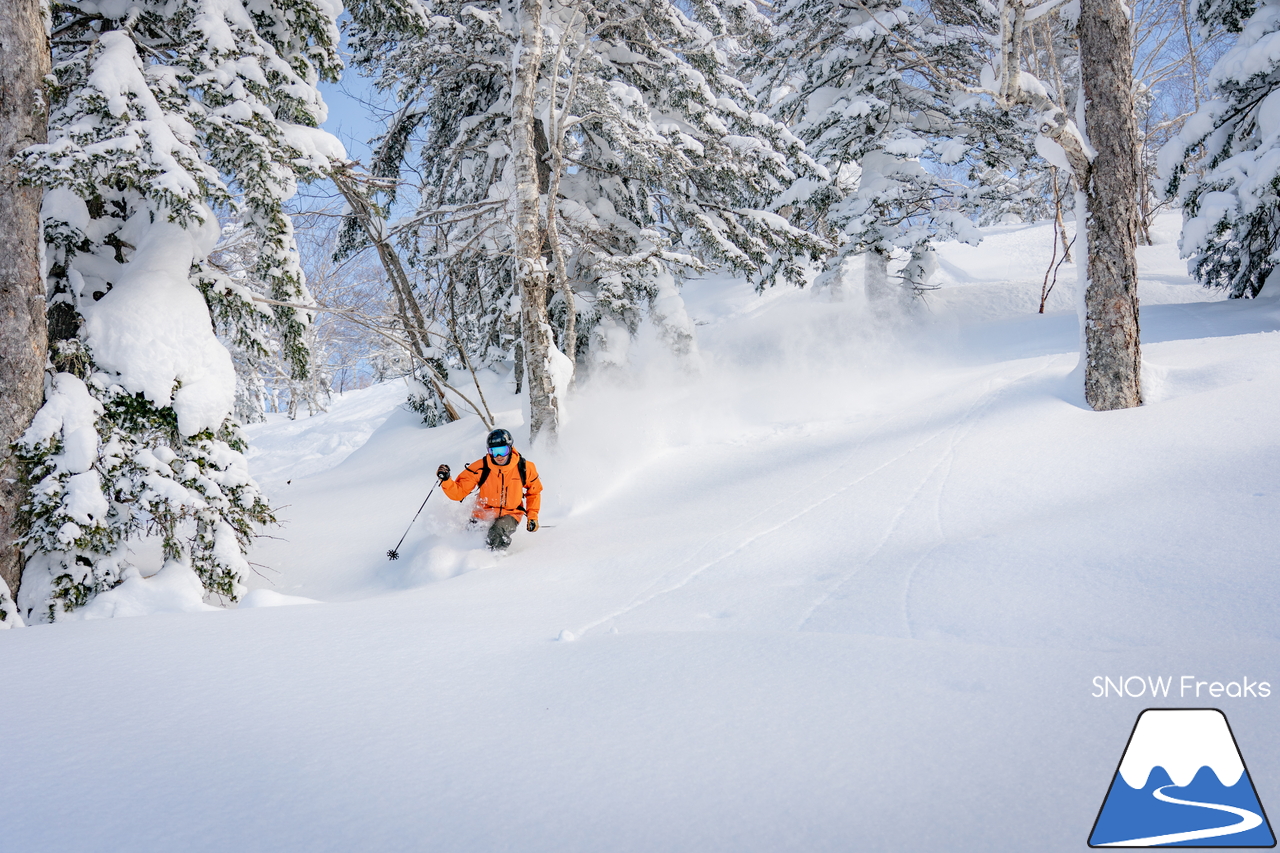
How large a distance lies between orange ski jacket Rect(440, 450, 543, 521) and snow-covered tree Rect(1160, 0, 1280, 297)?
9758mm

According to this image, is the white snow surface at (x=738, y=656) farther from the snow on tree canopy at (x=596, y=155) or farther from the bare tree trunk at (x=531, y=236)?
the snow on tree canopy at (x=596, y=155)

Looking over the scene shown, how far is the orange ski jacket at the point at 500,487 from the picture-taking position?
20.5ft

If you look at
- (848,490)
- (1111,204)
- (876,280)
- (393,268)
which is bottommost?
(848,490)

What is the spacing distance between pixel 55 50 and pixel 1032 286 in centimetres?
1694

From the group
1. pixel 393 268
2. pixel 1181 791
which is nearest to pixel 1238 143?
pixel 1181 791

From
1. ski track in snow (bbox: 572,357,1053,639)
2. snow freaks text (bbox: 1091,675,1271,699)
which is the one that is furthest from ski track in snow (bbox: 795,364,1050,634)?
snow freaks text (bbox: 1091,675,1271,699)

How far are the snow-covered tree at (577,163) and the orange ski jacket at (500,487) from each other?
5.65ft

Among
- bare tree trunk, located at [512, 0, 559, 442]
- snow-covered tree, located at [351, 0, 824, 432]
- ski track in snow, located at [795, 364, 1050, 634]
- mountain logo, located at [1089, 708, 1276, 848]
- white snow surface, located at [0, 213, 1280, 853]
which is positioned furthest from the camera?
snow-covered tree, located at [351, 0, 824, 432]

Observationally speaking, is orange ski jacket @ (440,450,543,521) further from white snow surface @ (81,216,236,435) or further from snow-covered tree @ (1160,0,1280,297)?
snow-covered tree @ (1160,0,1280,297)

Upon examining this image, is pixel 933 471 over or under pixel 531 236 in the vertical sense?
under

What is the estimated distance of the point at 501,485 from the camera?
6254 mm

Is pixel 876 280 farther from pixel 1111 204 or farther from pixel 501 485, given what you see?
pixel 501 485

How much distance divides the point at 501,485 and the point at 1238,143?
1150 centimetres

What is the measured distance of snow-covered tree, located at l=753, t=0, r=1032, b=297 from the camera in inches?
427
